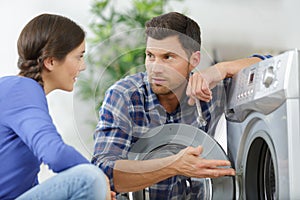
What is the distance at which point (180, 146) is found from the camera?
66.8 inches

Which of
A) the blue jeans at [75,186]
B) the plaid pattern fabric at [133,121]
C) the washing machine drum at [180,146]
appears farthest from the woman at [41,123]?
the washing machine drum at [180,146]

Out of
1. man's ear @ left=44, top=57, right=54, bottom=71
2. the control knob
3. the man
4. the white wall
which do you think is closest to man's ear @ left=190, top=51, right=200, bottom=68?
the man

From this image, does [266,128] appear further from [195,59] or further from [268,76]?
[195,59]

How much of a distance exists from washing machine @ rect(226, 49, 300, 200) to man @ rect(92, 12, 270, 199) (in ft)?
0.24

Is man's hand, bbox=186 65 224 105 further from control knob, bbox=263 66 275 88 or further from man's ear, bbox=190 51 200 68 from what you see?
control knob, bbox=263 66 275 88

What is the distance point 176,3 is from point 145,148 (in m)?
1.52

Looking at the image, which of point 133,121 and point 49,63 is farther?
point 133,121

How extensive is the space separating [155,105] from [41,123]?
0.52m

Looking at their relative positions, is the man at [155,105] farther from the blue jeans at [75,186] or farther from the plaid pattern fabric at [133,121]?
the blue jeans at [75,186]

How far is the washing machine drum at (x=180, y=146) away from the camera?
1690 mm

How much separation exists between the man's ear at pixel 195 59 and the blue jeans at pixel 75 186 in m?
0.58

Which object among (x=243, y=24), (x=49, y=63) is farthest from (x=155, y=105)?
(x=243, y=24)

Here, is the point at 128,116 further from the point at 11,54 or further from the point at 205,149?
the point at 11,54

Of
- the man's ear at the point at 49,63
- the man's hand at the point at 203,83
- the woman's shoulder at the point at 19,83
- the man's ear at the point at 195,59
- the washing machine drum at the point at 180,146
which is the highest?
the man's ear at the point at 49,63
